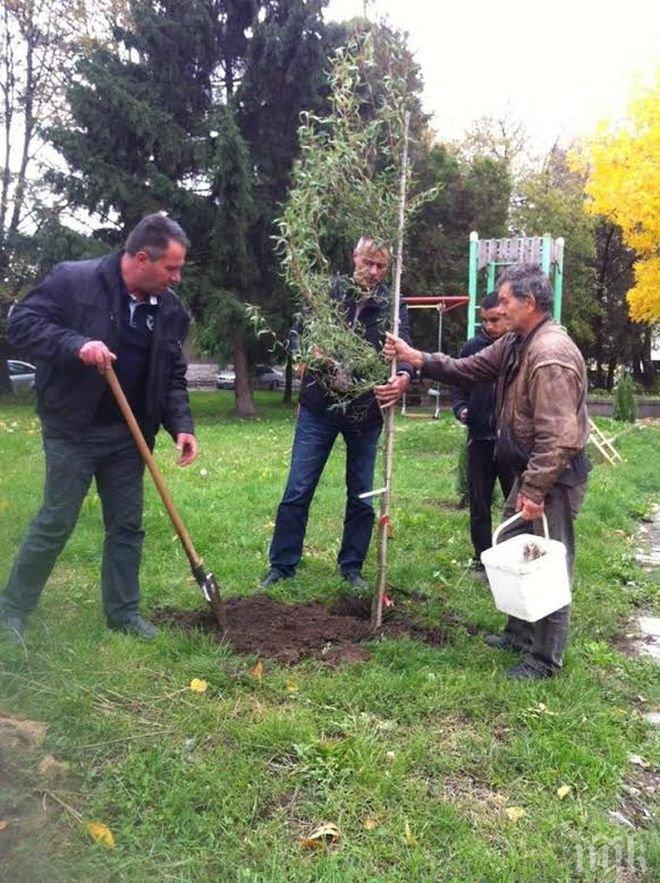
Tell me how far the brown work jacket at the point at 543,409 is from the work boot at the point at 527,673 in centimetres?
87

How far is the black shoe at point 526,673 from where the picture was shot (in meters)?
3.69

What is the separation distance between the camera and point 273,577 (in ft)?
16.1

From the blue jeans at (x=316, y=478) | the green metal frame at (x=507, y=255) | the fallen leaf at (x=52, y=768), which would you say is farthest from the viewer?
the green metal frame at (x=507, y=255)

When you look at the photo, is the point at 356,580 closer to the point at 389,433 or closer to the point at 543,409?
the point at 389,433

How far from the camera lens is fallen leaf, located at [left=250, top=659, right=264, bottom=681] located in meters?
3.53

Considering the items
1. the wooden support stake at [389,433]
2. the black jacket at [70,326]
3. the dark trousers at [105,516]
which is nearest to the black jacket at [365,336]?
the wooden support stake at [389,433]

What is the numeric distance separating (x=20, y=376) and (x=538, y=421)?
2650 cm

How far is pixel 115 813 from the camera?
2559mm

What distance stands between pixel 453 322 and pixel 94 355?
939 inches

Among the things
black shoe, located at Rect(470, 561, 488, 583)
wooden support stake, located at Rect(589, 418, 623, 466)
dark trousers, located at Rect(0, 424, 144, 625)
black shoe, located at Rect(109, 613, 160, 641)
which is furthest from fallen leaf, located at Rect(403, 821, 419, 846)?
wooden support stake, located at Rect(589, 418, 623, 466)

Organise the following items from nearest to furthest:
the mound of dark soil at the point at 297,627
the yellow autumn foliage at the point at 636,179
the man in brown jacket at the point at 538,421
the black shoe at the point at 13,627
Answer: the man in brown jacket at the point at 538,421, the black shoe at the point at 13,627, the mound of dark soil at the point at 297,627, the yellow autumn foliage at the point at 636,179

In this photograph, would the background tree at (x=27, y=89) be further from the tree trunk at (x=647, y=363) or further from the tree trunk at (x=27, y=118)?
the tree trunk at (x=647, y=363)

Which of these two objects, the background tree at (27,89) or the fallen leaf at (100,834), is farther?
the background tree at (27,89)

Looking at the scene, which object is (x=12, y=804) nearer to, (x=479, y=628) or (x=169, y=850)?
(x=169, y=850)
